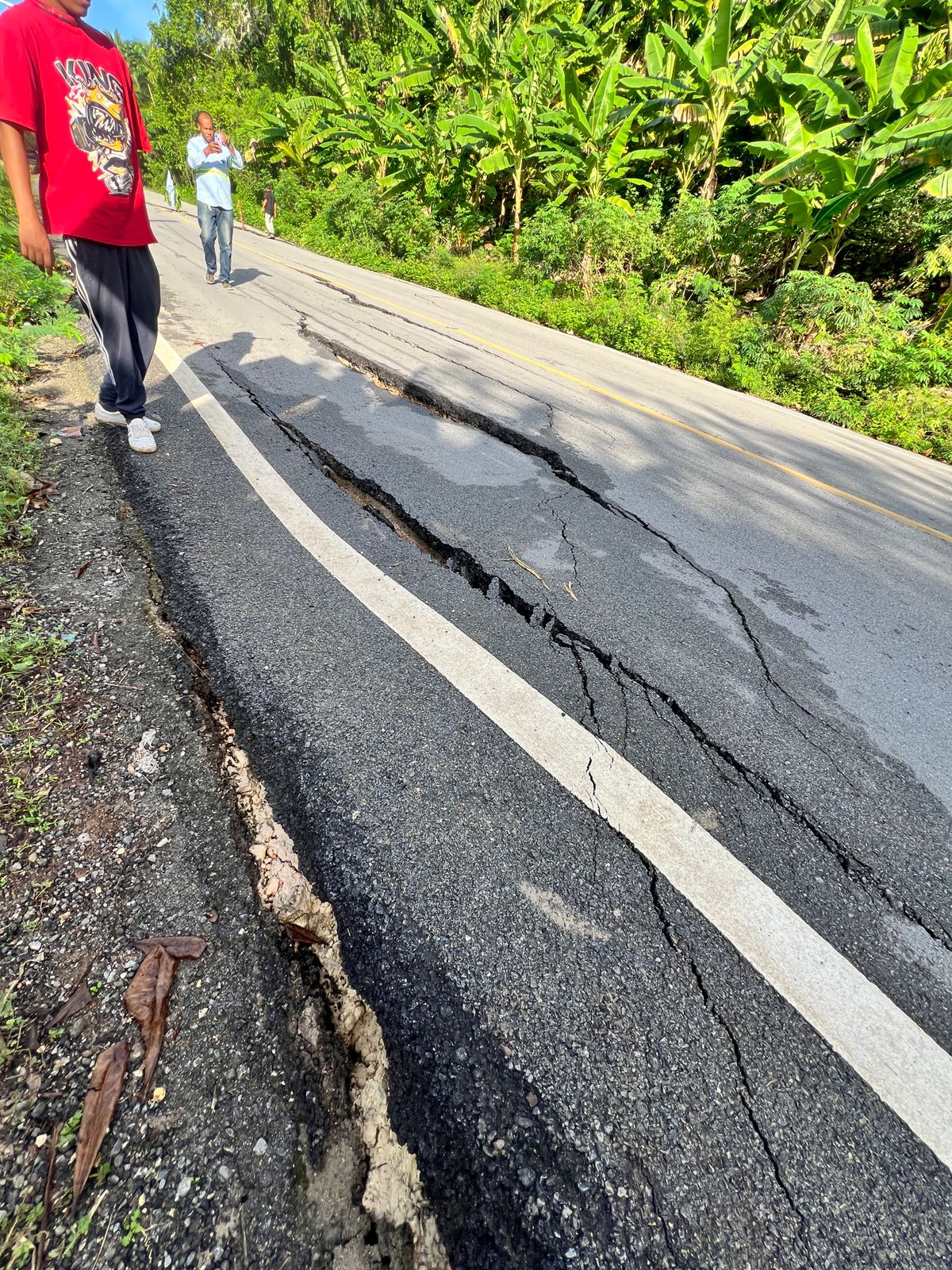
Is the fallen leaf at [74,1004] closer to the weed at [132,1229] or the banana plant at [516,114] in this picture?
the weed at [132,1229]

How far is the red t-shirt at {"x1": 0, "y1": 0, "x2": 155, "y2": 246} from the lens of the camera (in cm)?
246

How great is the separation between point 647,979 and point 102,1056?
1.13 m

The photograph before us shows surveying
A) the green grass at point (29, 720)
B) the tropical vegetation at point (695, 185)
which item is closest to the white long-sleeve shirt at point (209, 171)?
the tropical vegetation at point (695, 185)

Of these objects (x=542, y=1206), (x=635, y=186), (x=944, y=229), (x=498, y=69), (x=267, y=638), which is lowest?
(x=542, y=1206)

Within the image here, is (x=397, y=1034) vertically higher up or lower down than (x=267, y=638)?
lower down

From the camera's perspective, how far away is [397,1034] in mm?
1192

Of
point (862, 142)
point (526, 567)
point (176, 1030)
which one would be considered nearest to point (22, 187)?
point (526, 567)

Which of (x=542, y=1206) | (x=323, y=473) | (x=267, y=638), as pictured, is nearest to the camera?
(x=542, y=1206)

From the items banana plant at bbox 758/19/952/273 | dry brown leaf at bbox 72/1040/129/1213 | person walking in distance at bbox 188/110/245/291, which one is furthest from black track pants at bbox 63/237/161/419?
banana plant at bbox 758/19/952/273

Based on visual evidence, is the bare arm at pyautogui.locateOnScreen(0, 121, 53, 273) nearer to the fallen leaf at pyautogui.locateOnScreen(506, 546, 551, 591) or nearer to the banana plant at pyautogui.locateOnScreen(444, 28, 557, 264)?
the fallen leaf at pyautogui.locateOnScreen(506, 546, 551, 591)

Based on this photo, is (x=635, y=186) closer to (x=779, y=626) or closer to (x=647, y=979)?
(x=779, y=626)

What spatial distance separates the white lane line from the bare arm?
189cm

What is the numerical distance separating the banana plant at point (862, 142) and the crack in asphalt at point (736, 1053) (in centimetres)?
1000

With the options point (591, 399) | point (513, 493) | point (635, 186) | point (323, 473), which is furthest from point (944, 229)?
point (323, 473)
